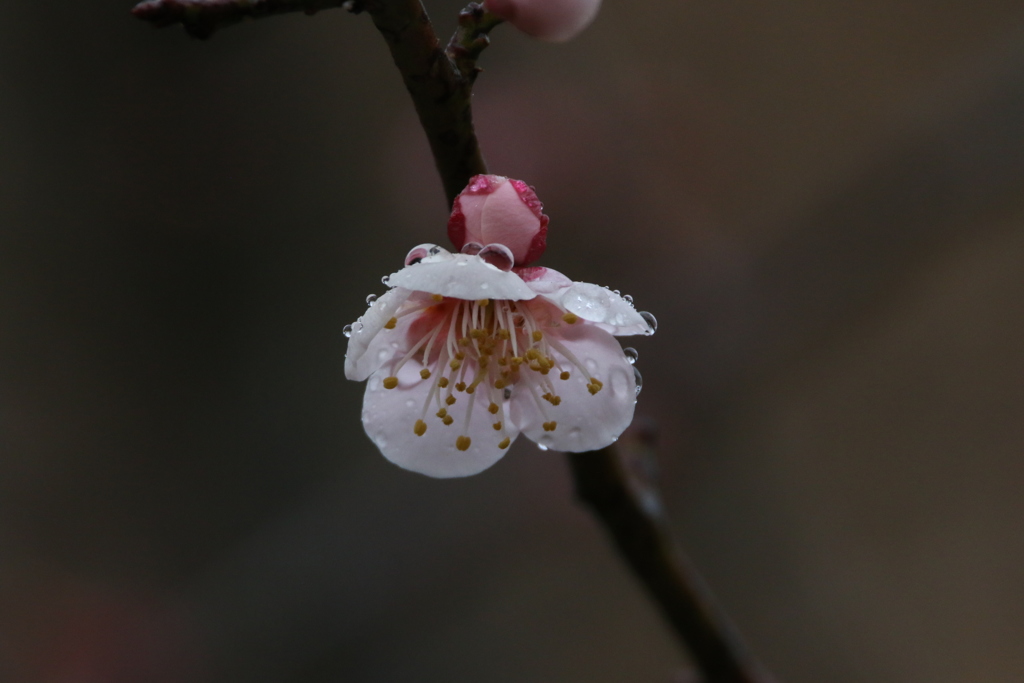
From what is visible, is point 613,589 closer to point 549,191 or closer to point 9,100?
point 549,191

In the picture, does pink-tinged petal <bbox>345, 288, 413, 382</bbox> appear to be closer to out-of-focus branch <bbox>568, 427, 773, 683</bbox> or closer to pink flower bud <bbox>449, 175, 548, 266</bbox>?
pink flower bud <bbox>449, 175, 548, 266</bbox>

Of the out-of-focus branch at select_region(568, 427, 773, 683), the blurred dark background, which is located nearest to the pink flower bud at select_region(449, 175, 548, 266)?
the out-of-focus branch at select_region(568, 427, 773, 683)

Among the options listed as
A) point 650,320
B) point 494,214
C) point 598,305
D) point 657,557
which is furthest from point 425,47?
point 657,557

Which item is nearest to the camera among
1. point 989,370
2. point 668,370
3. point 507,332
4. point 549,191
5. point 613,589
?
point 507,332

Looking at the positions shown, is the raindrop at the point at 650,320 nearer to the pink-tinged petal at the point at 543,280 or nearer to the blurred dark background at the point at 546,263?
the pink-tinged petal at the point at 543,280

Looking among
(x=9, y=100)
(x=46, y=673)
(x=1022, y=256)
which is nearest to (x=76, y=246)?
(x=9, y=100)
